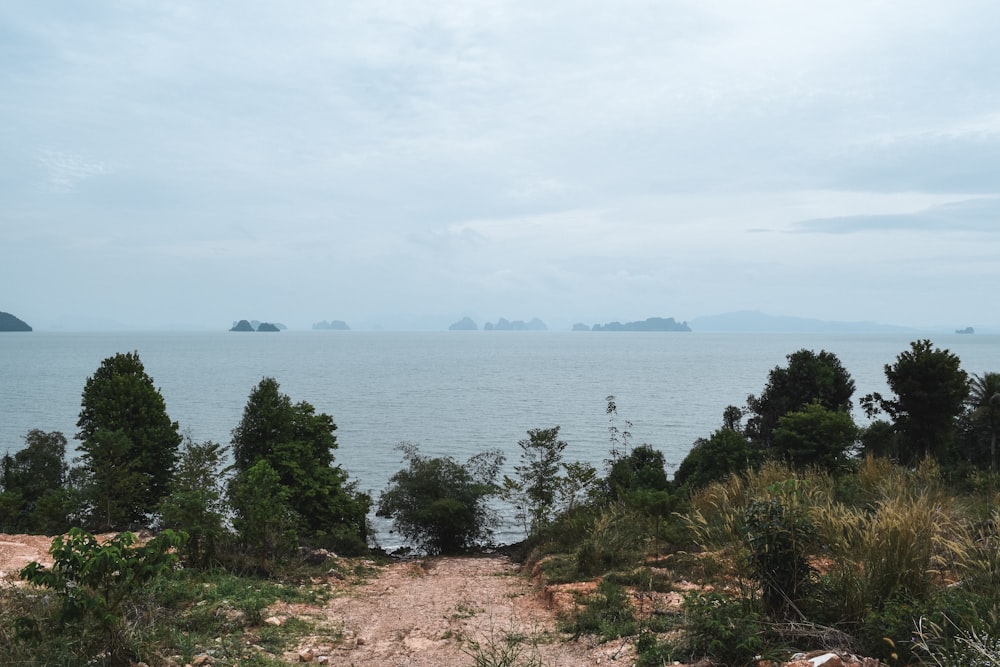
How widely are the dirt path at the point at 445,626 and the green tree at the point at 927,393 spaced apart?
75.8ft

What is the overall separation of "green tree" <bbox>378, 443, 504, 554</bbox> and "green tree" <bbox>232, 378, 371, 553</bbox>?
1.49 metres

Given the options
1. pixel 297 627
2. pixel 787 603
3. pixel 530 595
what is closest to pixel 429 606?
pixel 530 595

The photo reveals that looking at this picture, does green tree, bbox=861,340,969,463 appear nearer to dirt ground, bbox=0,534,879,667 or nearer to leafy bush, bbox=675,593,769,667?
dirt ground, bbox=0,534,879,667

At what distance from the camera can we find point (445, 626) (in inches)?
334

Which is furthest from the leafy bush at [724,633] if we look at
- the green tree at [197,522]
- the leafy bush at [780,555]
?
the green tree at [197,522]

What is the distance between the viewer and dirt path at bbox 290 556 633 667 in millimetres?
6871

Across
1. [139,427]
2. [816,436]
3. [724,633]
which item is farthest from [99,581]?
[816,436]

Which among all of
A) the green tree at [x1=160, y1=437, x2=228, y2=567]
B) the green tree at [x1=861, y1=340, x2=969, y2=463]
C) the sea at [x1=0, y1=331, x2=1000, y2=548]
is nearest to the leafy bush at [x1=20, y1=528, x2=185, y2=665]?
the green tree at [x1=160, y1=437, x2=228, y2=567]

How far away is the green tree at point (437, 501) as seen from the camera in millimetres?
24031

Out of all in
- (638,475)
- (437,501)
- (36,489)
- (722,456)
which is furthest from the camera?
(36,489)

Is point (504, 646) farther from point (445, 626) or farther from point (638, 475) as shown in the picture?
point (638, 475)

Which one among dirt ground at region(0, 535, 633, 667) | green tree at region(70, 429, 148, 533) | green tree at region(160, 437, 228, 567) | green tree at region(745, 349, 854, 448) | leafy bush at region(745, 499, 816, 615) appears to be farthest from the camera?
green tree at region(745, 349, 854, 448)

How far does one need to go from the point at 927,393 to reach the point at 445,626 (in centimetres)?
2713

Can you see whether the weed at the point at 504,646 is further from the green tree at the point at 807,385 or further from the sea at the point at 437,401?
the green tree at the point at 807,385
